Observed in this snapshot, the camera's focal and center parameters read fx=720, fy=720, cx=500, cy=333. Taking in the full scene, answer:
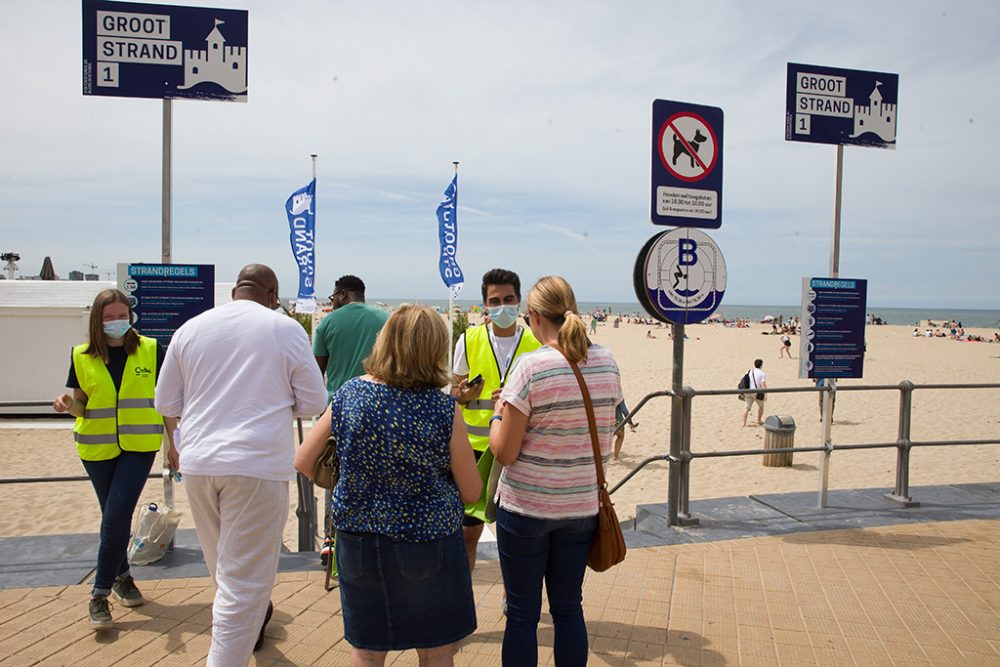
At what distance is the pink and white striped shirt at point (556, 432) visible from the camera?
104 inches

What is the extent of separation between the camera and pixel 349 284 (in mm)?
4504

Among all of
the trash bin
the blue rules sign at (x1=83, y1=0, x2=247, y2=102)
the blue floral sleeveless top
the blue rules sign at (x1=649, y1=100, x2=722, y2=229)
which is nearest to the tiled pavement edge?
the blue floral sleeveless top

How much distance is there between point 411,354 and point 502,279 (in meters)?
1.80

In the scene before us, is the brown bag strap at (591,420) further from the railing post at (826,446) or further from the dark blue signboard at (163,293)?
the railing post at (826,446)

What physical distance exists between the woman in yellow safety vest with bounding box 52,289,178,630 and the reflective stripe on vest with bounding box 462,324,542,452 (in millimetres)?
1514

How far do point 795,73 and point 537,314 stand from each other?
4.21m

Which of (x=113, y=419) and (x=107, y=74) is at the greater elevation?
(x=107, y=74)

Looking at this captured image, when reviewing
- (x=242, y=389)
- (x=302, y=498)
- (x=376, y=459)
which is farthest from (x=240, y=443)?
(x=302, y=498)

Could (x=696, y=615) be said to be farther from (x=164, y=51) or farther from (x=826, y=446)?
(x=164, y=51)

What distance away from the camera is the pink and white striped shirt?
2633mm

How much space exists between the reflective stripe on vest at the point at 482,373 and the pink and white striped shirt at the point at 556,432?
40.4 inches

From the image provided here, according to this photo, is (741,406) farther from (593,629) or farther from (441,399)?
(441,399)

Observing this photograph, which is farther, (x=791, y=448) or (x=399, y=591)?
(x=791, y=448)

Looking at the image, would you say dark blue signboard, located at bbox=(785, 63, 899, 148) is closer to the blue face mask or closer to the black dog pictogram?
the black dog pictogram
